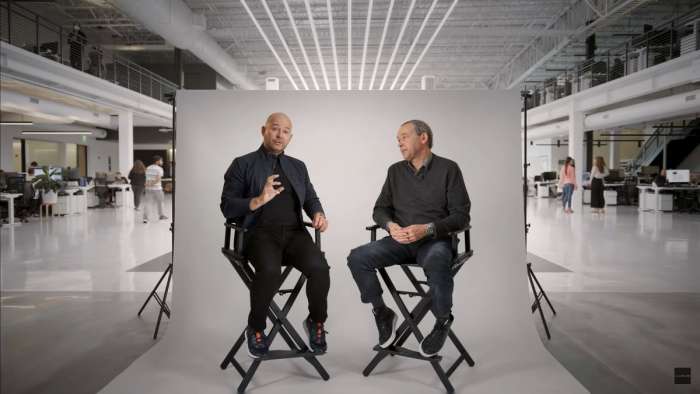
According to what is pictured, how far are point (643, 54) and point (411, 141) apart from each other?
11040 mm

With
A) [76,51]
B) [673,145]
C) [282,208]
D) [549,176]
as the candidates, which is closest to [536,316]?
[282,208]

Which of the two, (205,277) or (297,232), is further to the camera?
(205,277)

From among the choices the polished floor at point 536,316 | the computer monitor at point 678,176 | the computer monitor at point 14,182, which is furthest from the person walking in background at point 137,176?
the computer monitor at point 678,176

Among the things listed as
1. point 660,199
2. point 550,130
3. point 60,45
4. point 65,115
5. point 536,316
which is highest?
point 60,45

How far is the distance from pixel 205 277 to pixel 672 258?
5.47 meters

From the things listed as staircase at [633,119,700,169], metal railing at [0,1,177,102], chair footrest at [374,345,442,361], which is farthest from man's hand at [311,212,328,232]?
staircase at [633,119,700,169]

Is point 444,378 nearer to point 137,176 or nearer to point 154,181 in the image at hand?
point 154,181

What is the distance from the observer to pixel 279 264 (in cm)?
245

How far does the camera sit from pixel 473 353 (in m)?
2.89

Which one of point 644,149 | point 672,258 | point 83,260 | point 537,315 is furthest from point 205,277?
point 644,149

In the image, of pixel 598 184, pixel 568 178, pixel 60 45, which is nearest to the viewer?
pixel 60 45

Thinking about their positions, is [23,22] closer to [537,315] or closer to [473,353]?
[473,353]

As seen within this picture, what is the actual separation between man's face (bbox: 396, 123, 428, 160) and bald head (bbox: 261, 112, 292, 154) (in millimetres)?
638

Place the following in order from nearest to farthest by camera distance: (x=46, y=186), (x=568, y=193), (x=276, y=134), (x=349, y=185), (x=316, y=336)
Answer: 1. (x=316, y=336)
2. (x=276, y=134)
3. (x=349, y=185)
4. (x=46, y=186)
5. (x=568, y=193)
